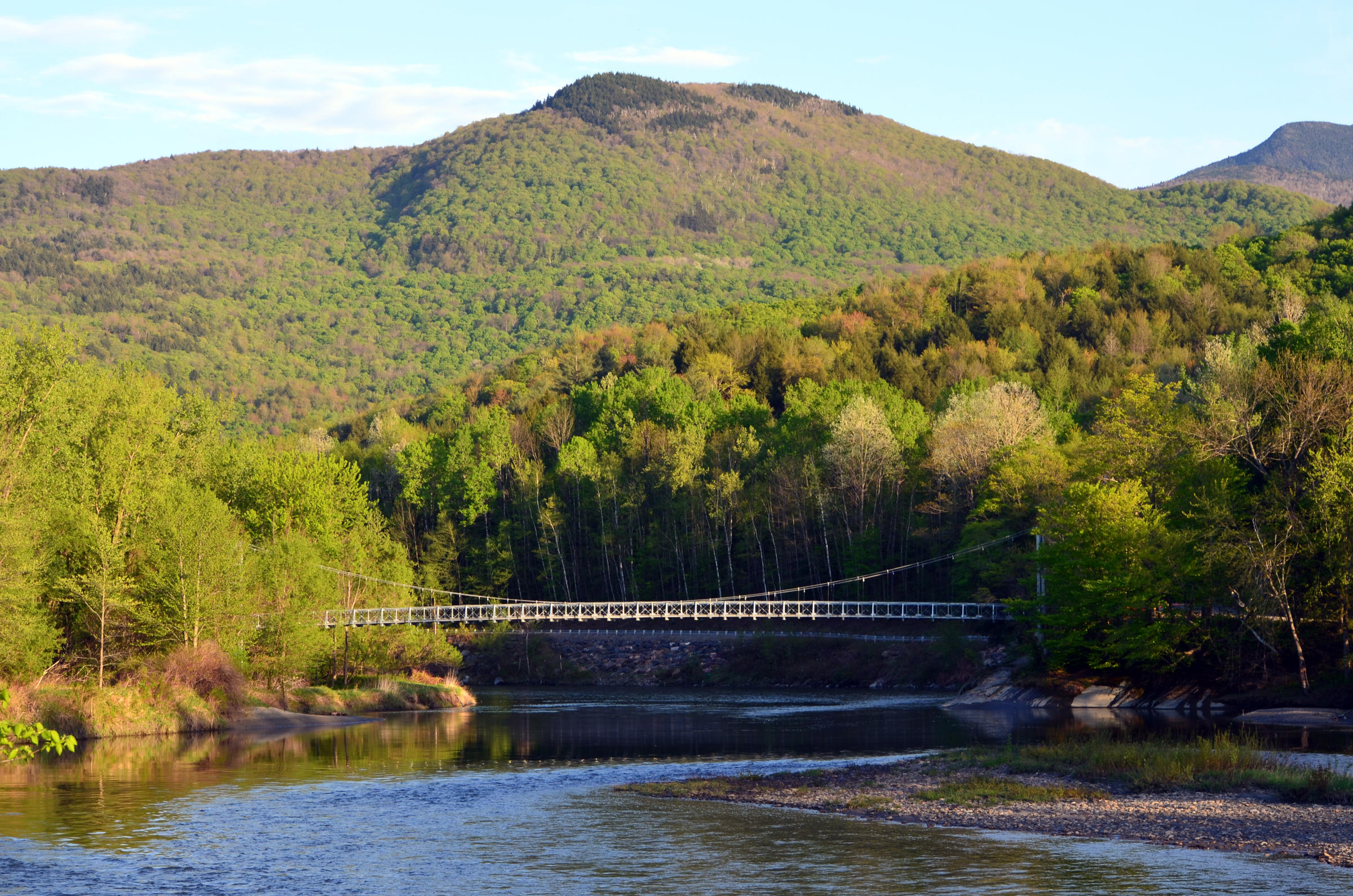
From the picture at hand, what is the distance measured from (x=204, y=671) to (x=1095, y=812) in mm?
29979

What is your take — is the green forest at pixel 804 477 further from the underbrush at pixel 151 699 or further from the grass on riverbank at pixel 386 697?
the grass on riverbank at pixel 386 697

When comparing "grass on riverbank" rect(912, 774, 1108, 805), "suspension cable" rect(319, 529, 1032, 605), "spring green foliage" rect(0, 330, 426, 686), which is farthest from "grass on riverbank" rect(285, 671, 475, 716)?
"grass on riverbank" rect(912, 774, 1108, 805)

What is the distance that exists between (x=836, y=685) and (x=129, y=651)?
113ft

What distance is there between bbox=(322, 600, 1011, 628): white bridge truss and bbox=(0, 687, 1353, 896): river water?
67.0 ft

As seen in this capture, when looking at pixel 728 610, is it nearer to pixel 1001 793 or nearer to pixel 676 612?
pixel 676 612

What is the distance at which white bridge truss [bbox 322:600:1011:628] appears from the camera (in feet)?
199

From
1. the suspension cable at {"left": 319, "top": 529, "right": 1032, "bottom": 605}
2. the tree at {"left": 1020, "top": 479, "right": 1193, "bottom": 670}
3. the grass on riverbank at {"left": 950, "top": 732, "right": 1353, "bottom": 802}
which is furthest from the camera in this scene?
the suspension cable at {"left": 319, "top": 529, "right": 1032, "bottom": 605}

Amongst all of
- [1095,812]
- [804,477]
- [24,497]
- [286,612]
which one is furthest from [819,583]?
[1095,812]

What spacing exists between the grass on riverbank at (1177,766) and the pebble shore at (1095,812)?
0.49 m

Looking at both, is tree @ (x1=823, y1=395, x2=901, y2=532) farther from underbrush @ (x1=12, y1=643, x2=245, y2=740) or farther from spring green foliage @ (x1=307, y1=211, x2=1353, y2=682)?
underbrush @ (x1=12, y1=643, x2=245, y2=740)

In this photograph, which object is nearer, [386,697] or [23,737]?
[23,737]

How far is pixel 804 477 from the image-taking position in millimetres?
75000

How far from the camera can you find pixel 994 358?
9850 cm

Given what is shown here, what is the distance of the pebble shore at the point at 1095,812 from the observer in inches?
850
